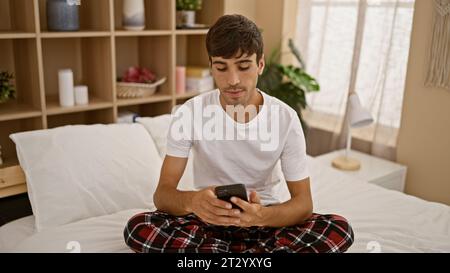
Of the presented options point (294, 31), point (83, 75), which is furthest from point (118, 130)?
point (294, 31)

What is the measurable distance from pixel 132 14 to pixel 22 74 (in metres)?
0.58

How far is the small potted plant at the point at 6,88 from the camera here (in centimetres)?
202

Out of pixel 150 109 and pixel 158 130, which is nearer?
pixel 158 130

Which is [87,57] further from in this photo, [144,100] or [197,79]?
[197,79]

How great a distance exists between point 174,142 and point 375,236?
757 millimetres

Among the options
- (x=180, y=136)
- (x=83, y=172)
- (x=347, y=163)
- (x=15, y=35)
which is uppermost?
(x=15, y=35)

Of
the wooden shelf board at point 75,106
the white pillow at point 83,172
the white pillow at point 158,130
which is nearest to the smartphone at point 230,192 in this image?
the white pillow at point 83,172

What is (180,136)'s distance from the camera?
1.53m

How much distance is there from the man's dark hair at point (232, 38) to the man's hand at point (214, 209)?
1.32 ft

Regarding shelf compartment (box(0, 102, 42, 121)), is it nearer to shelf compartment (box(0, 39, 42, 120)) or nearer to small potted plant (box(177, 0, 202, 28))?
shelf compartment (box(0, 39, 42, 120))

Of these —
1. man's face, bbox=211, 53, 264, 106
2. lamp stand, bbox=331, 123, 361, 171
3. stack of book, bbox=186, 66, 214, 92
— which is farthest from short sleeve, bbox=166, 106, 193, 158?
lamp stand, bbox=331, 123, 361, 171

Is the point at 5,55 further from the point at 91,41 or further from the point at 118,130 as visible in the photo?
the point at 118,130

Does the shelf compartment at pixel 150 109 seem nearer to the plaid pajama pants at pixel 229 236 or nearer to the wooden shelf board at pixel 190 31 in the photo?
the wooden shelf board at pixel 190 31

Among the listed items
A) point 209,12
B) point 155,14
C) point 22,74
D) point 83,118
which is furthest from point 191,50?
point 22,74
